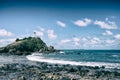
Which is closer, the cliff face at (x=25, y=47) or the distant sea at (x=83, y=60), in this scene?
the distant sea at (x=83, y=60)

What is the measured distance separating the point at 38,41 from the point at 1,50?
32530mm

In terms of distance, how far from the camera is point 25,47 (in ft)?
507

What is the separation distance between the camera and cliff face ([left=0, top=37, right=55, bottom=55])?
145 meters

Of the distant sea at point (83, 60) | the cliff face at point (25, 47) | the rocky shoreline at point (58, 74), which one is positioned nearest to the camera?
the rocky shoreline at point (58, 74)

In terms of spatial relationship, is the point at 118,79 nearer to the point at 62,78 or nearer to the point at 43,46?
the point at 62,78

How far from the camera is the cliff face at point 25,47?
14488 centimetres

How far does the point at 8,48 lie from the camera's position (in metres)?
150

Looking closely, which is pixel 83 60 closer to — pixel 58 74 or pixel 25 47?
pixel 58 74

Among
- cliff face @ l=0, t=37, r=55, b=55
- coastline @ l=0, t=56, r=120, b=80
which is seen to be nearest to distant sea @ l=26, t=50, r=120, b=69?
coastline @ l=0, t=56, r=120, b=80

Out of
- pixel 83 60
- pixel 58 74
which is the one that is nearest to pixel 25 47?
pixel 83 60

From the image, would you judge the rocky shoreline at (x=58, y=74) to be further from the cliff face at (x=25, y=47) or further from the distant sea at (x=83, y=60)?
the cliff face at (x=25, y=47)

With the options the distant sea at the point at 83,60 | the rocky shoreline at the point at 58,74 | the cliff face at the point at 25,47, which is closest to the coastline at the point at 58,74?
the rocky shoreline at the point at 58,74

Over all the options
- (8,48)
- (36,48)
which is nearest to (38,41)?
(36,48)

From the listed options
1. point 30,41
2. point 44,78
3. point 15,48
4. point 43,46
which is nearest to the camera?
point 44,78
